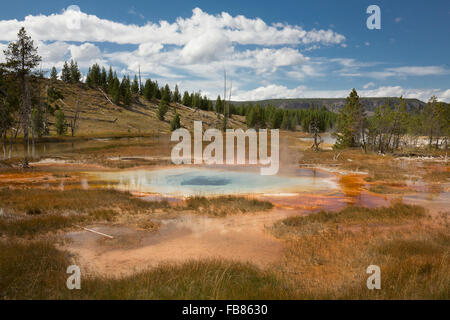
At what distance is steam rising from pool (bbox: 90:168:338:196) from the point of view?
2123 cm

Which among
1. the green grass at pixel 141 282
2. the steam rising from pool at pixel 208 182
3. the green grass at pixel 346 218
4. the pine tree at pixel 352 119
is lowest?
the green grass at pixel 346 218

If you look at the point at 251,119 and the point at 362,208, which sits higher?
the point at 251,119

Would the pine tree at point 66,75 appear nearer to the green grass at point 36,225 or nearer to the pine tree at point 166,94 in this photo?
the pine tree at point 166,94

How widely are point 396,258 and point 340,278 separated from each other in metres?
2.07

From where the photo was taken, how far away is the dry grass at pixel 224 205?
15.5 meters

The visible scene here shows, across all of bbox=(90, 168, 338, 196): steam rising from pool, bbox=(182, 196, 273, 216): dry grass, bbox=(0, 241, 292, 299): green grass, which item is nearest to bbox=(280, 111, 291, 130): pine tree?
bbox=(90, 168, 338, 196): steam rising from pool

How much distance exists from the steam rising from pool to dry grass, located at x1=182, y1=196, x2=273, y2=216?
262 centimetres

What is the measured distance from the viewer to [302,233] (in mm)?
11875

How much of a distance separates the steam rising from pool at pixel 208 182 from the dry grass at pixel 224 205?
2623mm

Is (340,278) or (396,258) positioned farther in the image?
(396,258)

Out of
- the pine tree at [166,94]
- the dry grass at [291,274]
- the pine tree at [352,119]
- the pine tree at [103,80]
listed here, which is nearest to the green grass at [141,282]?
the dry grass at [291,274]

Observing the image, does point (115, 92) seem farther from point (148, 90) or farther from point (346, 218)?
point (346, 218)

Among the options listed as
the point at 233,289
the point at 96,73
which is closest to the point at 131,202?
the point at 233,289
